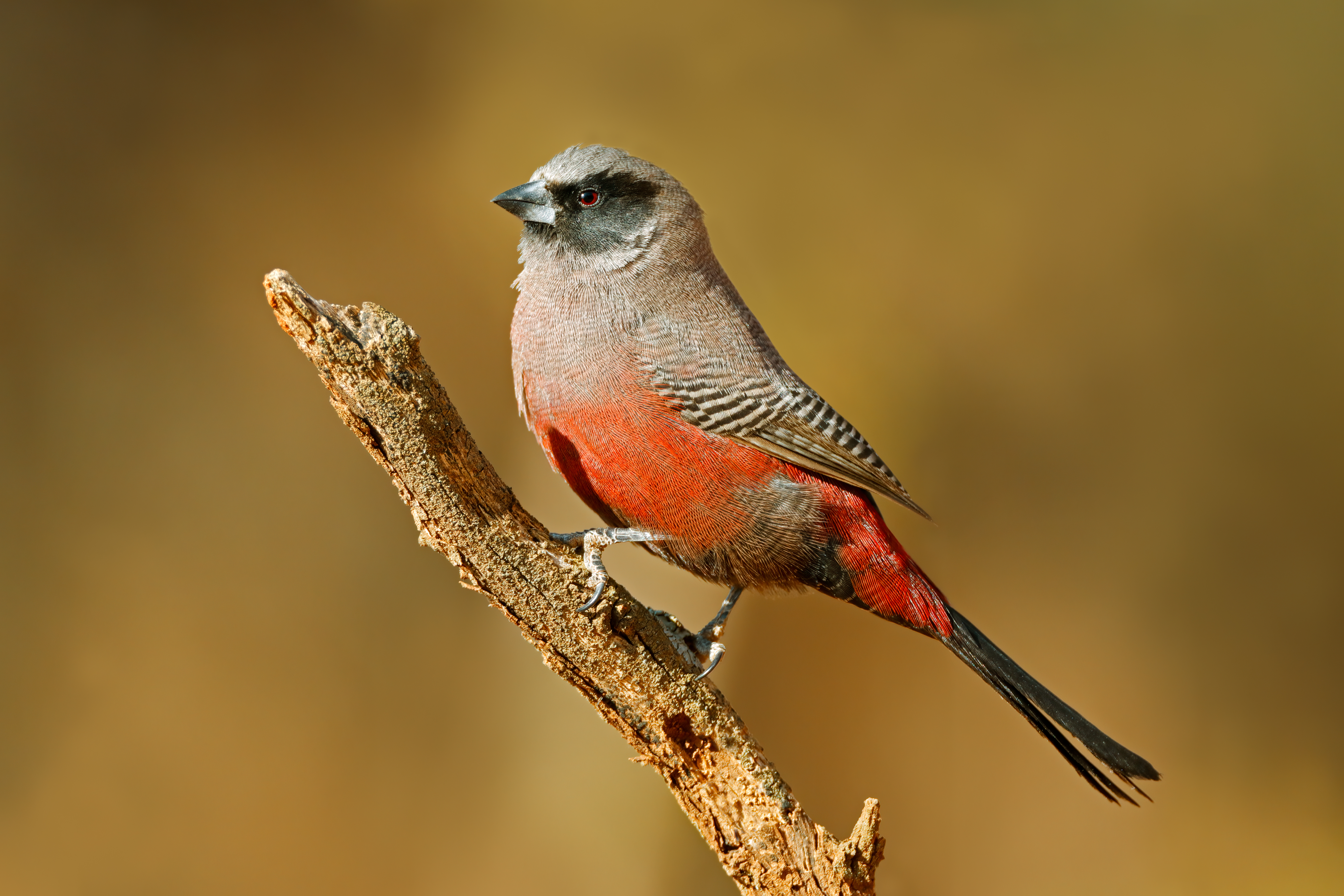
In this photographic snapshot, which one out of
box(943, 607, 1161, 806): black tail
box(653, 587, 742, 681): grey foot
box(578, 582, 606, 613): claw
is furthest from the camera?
box(943, 607, 1161, 806): black tail

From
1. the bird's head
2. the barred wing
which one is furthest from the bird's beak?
the barred wing

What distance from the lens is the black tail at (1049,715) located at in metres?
2.99

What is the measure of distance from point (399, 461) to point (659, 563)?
255 centimetres

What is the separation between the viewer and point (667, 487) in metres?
2.87

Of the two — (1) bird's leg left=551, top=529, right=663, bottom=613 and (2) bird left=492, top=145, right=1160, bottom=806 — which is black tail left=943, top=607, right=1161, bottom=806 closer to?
(2) bird left=492, top=145, right=1160, bottom=806

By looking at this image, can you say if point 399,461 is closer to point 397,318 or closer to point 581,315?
point 397,318

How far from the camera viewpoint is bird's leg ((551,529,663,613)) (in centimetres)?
255

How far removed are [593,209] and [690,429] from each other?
32.3 inches

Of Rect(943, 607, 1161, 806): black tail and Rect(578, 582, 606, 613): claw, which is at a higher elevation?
Rect(578, 582, 606, 613): claw

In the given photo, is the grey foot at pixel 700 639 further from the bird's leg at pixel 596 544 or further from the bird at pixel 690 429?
the bird's leg at pixel 596 544

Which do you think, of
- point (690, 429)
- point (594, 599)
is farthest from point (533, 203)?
point (594, 599)

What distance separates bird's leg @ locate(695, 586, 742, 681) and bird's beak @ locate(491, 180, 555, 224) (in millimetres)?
1328

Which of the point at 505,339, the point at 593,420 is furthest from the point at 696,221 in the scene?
the point at 505,339

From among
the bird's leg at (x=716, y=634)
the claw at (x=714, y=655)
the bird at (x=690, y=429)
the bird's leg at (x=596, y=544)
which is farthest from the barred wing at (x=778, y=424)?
the claw at (x=714, y=655)
